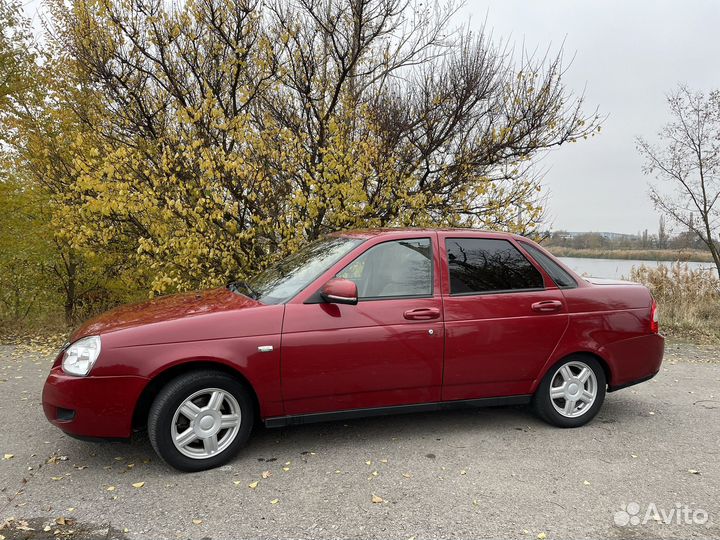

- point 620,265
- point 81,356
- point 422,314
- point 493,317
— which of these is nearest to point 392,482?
point 422,314

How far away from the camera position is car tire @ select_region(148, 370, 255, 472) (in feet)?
10.7

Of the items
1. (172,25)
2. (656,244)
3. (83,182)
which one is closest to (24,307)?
(83,182)

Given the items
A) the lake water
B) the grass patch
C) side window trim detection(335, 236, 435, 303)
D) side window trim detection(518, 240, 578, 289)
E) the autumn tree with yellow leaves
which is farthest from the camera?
the lake water

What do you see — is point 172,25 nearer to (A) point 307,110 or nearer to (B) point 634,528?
(A) point 307,110

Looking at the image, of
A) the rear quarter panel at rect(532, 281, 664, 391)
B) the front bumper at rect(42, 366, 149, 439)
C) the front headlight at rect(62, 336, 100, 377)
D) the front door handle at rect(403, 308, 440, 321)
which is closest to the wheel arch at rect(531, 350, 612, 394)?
the rear quarter panel at rect(532, 281, 664, 391)

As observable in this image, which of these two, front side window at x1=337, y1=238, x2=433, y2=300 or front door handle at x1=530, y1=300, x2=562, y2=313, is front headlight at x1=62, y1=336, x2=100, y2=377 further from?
front door handle at x1=530, y1=300, x2=562, y2=313

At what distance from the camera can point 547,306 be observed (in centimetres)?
410

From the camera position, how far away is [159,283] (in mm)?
6918

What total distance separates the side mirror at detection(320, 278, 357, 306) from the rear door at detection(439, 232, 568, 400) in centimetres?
80

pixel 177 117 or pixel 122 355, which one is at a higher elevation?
pixel 177 117

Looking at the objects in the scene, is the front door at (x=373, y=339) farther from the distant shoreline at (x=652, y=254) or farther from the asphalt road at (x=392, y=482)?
the distant shoreline at (x=652, y=254)

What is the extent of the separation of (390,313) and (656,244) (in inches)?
463

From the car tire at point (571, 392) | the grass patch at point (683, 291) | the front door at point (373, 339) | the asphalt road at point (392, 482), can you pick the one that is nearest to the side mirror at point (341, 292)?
the front door at point (373, 339)

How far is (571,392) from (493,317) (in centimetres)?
101
